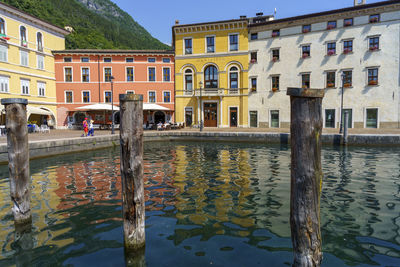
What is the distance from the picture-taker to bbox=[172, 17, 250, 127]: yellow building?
2938cm

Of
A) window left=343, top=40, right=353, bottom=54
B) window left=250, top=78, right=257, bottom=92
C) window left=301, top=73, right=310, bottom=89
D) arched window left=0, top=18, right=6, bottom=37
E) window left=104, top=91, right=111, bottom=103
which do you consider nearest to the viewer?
arched window left=0, top=18, right=6, bottom=37

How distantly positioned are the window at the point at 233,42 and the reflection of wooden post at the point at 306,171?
28435 millimetres

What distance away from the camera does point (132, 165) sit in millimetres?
3564

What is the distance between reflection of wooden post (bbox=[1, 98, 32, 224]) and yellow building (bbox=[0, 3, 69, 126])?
2155cm

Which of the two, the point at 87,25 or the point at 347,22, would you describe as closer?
the point at 347,22

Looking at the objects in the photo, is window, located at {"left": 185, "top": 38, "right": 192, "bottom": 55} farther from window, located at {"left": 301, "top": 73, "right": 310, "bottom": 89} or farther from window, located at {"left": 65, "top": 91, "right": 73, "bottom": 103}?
window, located at {"left": 65, "top": 91, "right": 73, "bottom": 103}

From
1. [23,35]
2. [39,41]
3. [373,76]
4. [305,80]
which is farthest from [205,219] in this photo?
[39,41]

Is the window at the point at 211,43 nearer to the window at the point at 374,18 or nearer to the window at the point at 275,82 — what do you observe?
the window at the point at 275,82

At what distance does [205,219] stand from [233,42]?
90.9 ft

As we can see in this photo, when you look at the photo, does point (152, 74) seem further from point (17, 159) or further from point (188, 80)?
point (17, 159)

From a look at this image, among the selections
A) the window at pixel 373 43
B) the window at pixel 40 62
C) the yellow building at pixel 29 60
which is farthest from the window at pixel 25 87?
the window at pixel 373 43

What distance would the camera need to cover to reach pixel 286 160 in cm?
1163

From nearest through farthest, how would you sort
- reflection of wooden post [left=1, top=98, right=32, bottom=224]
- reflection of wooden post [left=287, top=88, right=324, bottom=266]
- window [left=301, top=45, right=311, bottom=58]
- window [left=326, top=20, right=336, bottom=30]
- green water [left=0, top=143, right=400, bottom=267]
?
1. reflection of wooden post [left=287, top=88, right=324, bottom=266]
2. green water [left=0, top=143, right=400, bottom=267]
3. reflection of wooden post [left=1, top=98, right=32, bottom=224]
4. window [left=326, top=20, right=336, bottom=30]
5. window [left=301, top=45, right=311, bottom=58]

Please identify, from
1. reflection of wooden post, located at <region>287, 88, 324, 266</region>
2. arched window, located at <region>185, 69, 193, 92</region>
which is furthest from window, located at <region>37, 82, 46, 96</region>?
reflection of wooden post, located at <region>287, 88, 324, 266</region>
